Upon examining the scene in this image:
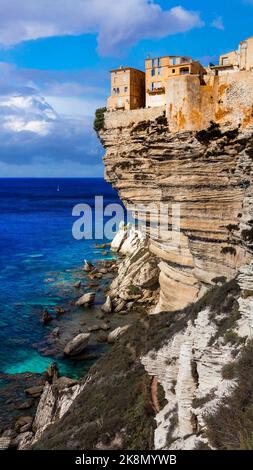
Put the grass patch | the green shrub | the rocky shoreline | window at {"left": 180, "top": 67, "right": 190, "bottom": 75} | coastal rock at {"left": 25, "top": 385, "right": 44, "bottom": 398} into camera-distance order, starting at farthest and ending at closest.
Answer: window at {"left": 180, "top": 67, "right": 190, "bottom": 75} < coastal rock at {"left": 25, "top": 385, "right": 44, "bottom": 398} < the green shrub < the rocky shoreline < the grass patch

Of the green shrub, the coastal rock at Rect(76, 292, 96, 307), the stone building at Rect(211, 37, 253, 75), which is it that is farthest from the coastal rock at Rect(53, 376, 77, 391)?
the stone building at Rect(211, 37, 253, 75)

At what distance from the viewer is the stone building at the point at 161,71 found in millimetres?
31125

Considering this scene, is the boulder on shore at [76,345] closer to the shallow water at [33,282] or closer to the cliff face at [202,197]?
the shallow water at [33,282]

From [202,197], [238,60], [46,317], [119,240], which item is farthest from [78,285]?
[238,60]

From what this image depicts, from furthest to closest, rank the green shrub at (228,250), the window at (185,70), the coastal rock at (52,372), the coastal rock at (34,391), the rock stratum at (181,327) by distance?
the window at (185,70) → the coastal rock at (52,372) → the coastal rock at (34,391) → the green shrub at (228,250) → the rock stratum at (181,327)

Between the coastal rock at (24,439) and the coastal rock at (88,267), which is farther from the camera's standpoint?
the coastal rock at (88,267)

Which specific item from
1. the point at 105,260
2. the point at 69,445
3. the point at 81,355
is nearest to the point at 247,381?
the point at 69,445

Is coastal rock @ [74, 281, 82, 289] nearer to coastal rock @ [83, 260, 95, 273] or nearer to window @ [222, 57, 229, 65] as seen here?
coastal rock @ [83, 260, 95, 273]

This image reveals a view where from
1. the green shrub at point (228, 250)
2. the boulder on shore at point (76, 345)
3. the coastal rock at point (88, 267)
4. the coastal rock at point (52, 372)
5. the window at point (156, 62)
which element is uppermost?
the window at point (156, 62)

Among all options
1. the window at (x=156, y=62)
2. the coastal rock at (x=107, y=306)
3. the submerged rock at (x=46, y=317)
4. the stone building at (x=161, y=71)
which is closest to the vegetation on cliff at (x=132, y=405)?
the submerged rock at (x=46, y=317)

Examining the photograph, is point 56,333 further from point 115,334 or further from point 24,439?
point 24,439

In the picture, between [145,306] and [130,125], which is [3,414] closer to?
[145,306]

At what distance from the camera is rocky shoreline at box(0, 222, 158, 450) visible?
68.0 feet

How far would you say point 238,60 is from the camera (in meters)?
29.1
